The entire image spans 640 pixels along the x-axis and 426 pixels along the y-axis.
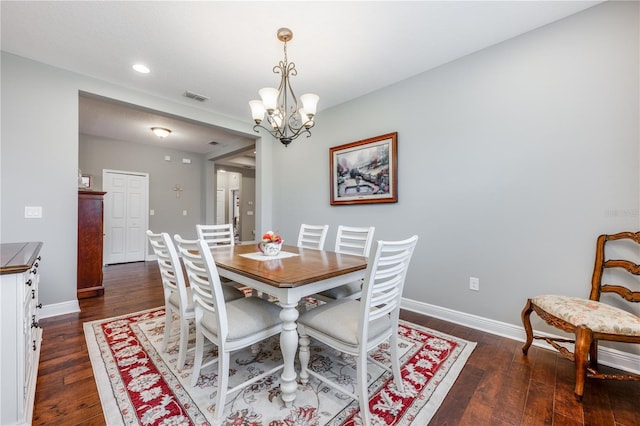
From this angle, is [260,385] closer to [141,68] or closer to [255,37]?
[255,37]

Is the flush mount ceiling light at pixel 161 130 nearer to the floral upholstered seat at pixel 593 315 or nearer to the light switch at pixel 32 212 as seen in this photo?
the light switch at pixel 32 212

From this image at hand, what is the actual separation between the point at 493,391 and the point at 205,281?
1.83 metres

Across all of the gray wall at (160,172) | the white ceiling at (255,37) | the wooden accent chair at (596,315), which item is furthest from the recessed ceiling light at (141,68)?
the wooden accent chair at (596,315)

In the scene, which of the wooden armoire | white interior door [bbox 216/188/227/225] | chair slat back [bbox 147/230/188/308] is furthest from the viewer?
white interior door [bbox 216/188/227/225]

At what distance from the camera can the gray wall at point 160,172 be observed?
518cm

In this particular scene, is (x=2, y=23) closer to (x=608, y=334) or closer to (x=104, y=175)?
(x=104, y=175)

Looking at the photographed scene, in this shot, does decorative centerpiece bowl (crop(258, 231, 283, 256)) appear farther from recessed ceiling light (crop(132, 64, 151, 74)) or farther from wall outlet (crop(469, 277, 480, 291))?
recessed ceiling light (crop(132, 64, 151, 74))

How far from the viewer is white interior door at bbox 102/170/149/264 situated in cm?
537

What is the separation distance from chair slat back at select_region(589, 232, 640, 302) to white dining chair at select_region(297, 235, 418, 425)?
1.50 metres

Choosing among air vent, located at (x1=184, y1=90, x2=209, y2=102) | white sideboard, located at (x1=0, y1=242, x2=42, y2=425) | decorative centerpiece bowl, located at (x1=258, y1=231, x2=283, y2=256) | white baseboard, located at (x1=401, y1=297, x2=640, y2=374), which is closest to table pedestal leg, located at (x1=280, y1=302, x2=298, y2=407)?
decorative centerpiece bowl, located at (x1=258, y1=231, x2=283, y2=256)

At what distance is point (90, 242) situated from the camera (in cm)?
339

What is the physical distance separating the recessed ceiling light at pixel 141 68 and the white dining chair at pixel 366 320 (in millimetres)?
2997

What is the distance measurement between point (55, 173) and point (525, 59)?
464cm

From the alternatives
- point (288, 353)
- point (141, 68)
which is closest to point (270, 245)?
point (288, 353)
